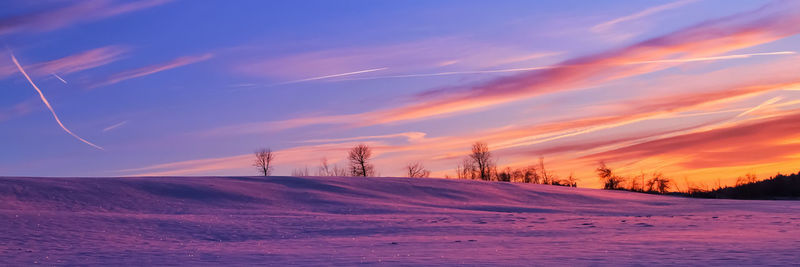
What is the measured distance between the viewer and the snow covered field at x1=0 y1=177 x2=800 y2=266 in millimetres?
10148

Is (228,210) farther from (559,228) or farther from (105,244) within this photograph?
(559,228)

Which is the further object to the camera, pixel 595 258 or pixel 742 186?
pixel 742 186

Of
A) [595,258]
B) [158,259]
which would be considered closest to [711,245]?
[595,258]

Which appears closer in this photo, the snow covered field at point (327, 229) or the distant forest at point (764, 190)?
the snow covered field at point (327, 229)

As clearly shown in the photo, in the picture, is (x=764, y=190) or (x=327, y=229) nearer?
(x=327, y=229)

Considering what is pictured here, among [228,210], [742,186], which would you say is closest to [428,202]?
[228,210]

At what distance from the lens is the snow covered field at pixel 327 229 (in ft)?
33.3

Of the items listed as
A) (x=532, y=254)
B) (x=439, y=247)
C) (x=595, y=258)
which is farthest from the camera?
(x=439, y=247)

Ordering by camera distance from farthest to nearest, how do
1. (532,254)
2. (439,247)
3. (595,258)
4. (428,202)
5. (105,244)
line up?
(428,202) < (105,244) < (439,247) < (532,254) < (595,258)

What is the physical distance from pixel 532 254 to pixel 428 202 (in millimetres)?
15912

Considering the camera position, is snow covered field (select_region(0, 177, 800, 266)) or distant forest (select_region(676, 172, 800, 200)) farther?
distant forest (select_region(676, 172, 800, 200))

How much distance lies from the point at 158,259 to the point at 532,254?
5.72 metres

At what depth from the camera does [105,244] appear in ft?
42.5

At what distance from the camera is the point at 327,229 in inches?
632
